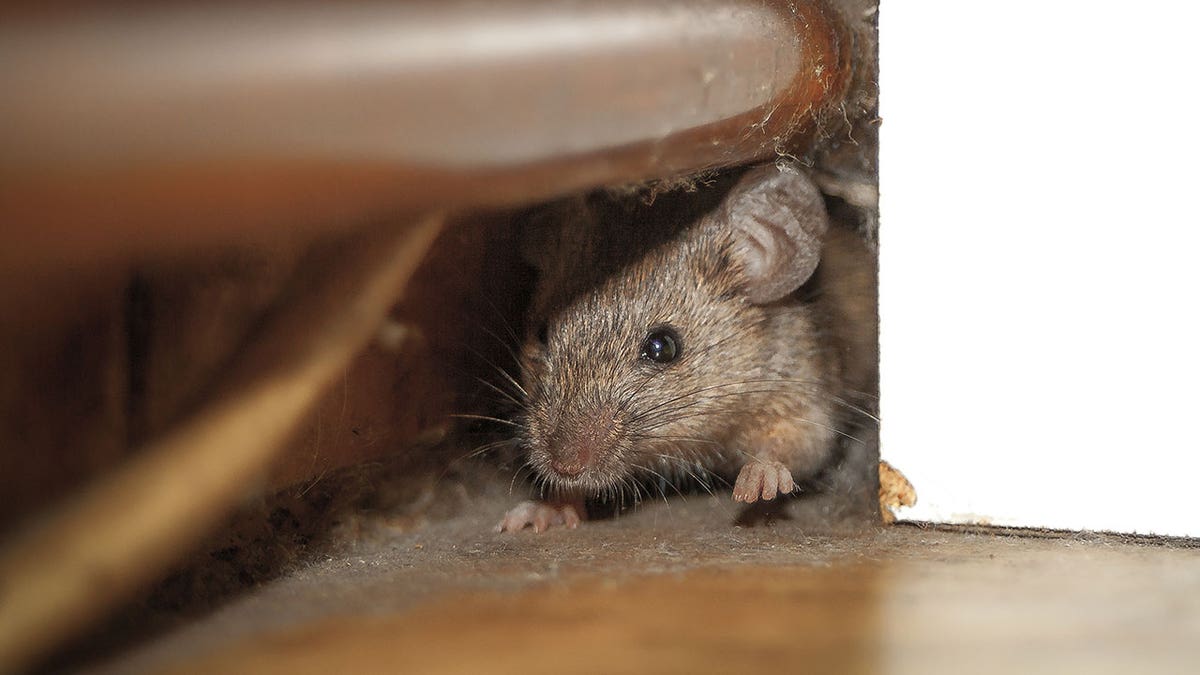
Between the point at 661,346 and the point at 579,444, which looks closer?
the point at 579,444

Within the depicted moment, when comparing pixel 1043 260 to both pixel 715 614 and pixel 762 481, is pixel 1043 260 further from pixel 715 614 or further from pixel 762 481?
pixel 715 614

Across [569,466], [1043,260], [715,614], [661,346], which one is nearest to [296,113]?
[715,614]

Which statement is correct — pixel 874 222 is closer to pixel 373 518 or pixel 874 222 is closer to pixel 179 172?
pixel 373 518

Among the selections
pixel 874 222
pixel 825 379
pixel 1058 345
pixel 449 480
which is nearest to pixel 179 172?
pixel 1058 345

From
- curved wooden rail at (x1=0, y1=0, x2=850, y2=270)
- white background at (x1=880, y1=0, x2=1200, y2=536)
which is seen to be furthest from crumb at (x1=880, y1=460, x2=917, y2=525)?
curved wooden rail at (x1=0, y1=0, x2=850, y2=270)

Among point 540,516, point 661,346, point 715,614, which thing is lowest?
point 540,516

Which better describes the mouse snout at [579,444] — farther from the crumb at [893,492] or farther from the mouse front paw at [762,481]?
the crumb at [893,492]

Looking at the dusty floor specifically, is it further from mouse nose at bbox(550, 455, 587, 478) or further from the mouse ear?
the mouse ear
